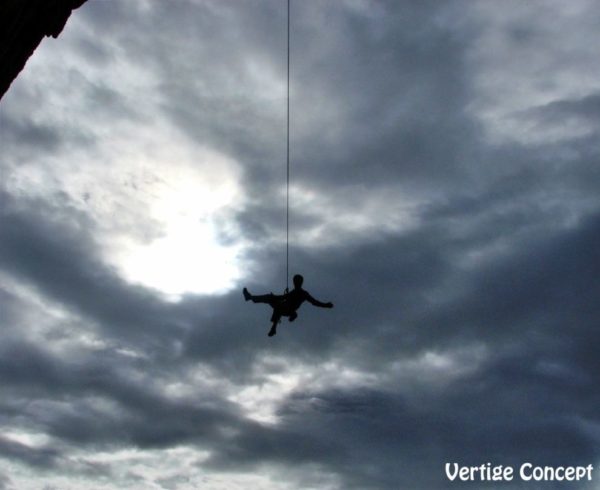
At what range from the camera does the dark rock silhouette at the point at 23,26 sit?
10.8 metres

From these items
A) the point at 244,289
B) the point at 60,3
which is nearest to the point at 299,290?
the point at 244,289

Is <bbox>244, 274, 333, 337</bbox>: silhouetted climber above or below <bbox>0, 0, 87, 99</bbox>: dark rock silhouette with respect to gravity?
below

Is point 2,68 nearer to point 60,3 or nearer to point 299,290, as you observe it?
point 60,3

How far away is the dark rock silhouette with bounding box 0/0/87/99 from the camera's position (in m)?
10.8

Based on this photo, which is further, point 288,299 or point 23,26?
point 288,299

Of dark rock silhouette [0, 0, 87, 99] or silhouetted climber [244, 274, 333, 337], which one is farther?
silhouetted climber [244, 274, 333, 337]

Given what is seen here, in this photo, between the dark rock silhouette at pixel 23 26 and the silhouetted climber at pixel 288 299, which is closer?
the dark rock silhouette at pixel 23 26

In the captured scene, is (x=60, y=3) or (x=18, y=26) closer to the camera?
(x=18, y=26)

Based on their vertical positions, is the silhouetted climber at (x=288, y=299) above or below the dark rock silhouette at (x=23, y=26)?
below

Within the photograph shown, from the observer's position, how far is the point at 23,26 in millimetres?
11539

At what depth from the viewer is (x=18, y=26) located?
444 inches

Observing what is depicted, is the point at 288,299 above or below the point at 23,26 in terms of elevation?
below

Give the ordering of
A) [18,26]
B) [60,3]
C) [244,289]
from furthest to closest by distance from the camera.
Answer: [244,289], [60,3], [18,26]

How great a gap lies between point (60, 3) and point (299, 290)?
32.9ft
